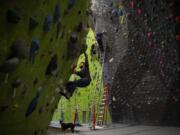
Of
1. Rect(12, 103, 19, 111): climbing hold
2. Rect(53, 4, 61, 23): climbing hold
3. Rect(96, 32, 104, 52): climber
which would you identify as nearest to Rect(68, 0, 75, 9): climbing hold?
Rect(53, 4, 61, 23): climbing hold

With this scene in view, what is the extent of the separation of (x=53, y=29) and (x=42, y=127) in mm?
730

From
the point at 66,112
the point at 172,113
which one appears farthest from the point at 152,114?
the point at 66,112

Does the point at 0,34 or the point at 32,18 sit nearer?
the point at 0,34

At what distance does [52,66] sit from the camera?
1.44 metres

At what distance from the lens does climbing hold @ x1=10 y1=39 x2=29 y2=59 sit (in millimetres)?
1016

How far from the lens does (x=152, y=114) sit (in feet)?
20.4

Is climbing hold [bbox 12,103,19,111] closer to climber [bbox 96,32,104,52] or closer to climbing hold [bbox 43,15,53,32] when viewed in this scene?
climbing hold [bbox 43,15,53,32]

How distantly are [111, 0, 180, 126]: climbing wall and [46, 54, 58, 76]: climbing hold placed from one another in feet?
15.1

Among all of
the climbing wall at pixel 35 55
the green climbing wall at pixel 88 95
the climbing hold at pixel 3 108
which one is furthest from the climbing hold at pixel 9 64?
the green climbing wall at pixel 88 95

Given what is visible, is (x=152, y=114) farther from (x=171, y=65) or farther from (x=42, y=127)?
(x=42, y=127)

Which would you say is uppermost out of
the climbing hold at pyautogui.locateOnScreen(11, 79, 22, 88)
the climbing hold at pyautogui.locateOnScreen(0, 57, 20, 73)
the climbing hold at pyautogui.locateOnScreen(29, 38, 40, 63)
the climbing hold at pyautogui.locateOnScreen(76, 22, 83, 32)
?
the climbing hold at pyautogui.locateOnScreen(76, 22, 83, 32)

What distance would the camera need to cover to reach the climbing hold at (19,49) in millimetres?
1016

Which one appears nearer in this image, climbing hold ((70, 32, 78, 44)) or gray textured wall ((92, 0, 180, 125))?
climbing hold ((70, 32, 78, 44))

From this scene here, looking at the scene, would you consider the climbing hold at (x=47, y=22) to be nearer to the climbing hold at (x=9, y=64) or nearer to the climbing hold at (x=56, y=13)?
the climbing hold at (x=56, y=13)
